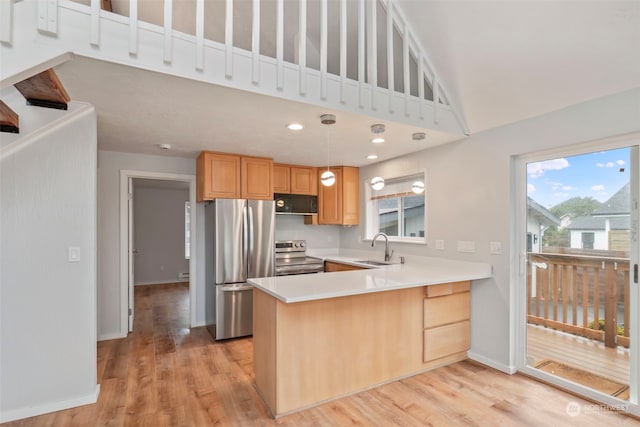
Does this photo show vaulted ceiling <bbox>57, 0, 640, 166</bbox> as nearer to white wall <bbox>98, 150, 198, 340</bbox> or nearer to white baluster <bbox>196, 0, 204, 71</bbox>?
white baluster <bbox>196, 0, 204, 71</bbox>

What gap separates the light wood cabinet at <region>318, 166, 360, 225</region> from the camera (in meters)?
4.89

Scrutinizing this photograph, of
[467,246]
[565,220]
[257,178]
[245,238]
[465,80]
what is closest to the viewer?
[565,220]

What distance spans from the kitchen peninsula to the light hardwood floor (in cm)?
13

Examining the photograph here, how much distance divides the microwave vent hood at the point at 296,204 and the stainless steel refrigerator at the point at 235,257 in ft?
1.54

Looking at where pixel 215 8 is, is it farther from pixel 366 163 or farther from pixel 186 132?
pixel 366 163

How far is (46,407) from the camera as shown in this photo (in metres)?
2.35

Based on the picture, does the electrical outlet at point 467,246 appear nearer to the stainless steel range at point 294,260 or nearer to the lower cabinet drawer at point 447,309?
the lower cabinet drawer at point 447,309

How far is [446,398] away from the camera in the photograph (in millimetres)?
A: 2541

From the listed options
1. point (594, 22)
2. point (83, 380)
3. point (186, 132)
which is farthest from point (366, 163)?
point (83, 380)

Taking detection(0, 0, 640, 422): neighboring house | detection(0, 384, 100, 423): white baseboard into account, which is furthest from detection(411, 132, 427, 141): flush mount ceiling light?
detection(0, 384, 100, 423): white baseboard

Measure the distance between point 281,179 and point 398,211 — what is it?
1723 millimetres

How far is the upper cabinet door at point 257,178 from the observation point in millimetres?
4098

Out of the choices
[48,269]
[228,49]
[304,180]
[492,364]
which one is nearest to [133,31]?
[228,49]

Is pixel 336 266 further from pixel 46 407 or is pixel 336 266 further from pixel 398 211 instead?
pixel 46 407
